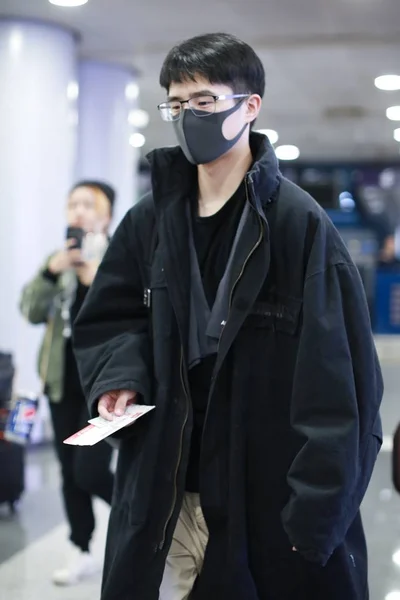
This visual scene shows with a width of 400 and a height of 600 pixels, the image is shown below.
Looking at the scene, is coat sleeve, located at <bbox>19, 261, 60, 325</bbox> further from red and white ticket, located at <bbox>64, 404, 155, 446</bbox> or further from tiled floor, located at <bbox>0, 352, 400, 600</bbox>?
red and white ticket, located at <bbox>64, 404, 155, 446</bbox>

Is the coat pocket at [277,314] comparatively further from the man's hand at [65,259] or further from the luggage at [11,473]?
the luggage at [11,473]

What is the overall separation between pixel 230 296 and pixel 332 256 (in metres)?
0.21

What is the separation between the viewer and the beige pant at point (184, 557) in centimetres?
180

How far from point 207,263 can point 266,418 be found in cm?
34

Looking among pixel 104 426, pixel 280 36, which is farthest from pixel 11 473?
pixel 280 36

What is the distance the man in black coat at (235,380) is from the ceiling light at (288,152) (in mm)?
12600

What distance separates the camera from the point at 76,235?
3.41m

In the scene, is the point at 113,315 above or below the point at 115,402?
above

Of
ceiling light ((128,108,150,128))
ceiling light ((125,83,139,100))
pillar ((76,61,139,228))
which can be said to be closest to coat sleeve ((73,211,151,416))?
pillar ((76,61,139,228))

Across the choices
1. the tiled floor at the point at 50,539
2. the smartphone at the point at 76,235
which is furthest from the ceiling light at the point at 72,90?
the smartphone at the point at 76,235

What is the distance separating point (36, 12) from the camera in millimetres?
5691

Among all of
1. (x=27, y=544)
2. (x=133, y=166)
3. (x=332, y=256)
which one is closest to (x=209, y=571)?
(x=332, y=256)

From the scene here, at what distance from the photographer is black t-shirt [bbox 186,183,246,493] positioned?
1747 mm

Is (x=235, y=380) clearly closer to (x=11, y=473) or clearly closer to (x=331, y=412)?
(x=331, y=412)
